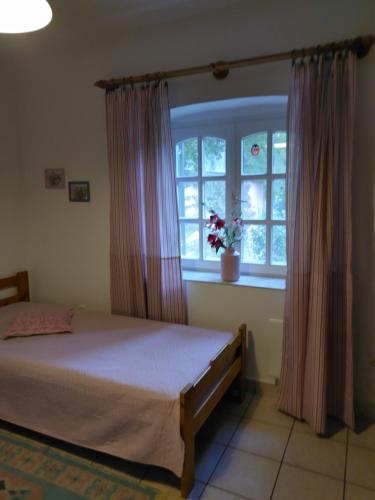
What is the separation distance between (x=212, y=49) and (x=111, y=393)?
2.21 meters

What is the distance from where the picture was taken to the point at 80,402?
6.04ft

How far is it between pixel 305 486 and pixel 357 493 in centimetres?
24

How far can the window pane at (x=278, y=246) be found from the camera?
2639 mm

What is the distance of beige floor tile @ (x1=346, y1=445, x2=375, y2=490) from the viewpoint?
173cm

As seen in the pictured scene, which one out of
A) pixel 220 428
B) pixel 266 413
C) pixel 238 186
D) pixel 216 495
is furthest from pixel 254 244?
pixel 216 495

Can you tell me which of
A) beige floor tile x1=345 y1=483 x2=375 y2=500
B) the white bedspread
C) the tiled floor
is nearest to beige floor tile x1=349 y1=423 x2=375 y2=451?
the tiled floor

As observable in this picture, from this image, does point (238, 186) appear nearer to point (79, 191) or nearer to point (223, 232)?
point (223, 232)

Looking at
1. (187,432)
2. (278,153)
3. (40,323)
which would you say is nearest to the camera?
(187,432)

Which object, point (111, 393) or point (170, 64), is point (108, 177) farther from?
point (111, 393)

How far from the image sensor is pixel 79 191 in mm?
2908

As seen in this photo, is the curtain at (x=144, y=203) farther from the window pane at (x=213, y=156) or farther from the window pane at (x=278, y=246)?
the window pane at (x=278, y=246)

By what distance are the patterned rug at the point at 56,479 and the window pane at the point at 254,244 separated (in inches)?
66.1

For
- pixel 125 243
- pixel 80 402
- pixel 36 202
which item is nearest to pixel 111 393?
pixel 80 402

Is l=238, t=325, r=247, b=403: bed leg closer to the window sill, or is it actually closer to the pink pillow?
the window sill
